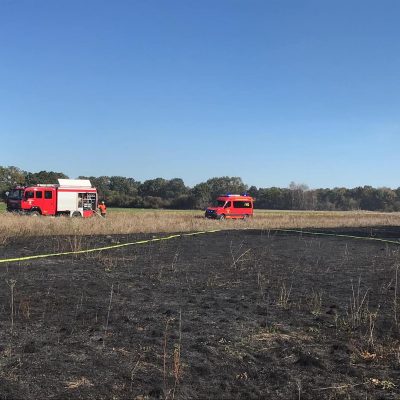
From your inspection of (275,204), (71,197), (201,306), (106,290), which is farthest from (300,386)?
(275,204)

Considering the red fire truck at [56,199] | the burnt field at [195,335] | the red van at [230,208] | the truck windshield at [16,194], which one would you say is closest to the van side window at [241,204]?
the red van at [230,208]

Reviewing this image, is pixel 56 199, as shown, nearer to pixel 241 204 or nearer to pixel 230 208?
pixel 230 208

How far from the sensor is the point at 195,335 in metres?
5.47

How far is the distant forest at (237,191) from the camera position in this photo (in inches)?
4262

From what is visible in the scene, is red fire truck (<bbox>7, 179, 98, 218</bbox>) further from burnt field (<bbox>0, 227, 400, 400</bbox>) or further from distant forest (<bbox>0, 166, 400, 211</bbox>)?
distant forest (<bbox>0, 166, 400, 211</bbox>)

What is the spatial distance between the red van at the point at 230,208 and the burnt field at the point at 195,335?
31.6 metres

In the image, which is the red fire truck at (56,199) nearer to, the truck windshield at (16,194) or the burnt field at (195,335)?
the truck windshield at (16,194)

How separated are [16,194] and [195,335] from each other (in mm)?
34555

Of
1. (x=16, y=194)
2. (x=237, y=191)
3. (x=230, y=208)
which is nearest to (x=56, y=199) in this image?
(x=16, y=194)

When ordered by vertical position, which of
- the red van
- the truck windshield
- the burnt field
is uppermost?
the truck windshield

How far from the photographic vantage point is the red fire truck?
118 ft

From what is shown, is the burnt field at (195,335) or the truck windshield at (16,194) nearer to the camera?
the burnt field at (195,335)

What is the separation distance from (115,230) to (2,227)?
5.63 metres

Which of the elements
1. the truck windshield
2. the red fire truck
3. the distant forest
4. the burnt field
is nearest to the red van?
the red fire truck
